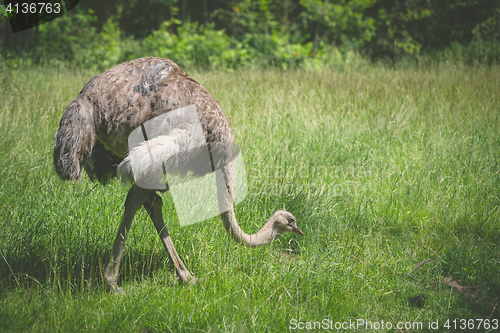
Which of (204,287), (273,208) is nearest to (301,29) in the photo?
(273,208)

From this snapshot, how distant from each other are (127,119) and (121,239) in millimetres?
837

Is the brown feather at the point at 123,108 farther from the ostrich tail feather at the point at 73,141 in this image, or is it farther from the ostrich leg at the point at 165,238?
the ostrich leg at the point at 165,238

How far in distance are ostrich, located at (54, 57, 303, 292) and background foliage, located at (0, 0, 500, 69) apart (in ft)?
19.2

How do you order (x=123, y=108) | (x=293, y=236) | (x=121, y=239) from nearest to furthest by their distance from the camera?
(x=123, y=108) < (x=121, y=239) < (x=293, y=236)

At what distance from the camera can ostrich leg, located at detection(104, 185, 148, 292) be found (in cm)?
277

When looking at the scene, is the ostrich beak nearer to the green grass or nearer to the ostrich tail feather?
the green grass

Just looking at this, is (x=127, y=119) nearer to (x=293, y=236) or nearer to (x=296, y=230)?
(x=296, y=230)

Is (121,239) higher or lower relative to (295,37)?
lower

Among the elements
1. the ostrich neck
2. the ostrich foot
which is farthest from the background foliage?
the ostrich foot

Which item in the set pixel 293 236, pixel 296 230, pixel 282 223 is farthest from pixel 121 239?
pixel 293 236

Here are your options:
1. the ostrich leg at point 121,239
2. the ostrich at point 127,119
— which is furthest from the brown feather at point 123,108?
the ostrich leg at point 121,239

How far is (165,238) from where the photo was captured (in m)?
3.01

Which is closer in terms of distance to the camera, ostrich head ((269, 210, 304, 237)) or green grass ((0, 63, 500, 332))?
green grass ((0, 63, 500, 332))

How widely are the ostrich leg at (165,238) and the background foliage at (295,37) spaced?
234 inches
